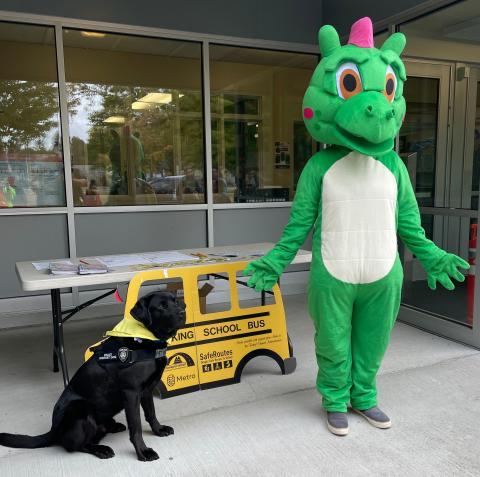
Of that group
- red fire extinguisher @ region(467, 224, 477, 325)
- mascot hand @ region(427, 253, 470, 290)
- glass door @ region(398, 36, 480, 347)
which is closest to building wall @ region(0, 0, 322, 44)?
glass door @ region(398, 36, 480, 347)

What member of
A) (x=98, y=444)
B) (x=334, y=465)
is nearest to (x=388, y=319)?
(x=334, y=465)

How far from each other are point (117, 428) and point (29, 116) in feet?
11.2

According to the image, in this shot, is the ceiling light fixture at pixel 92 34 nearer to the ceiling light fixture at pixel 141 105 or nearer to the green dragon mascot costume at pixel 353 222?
the ceiling light fixture at pixel 141 105

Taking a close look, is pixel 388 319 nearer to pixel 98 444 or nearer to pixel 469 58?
pixel 98 444

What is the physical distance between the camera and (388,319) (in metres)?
2.55

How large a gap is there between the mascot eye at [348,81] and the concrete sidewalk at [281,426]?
1.83m

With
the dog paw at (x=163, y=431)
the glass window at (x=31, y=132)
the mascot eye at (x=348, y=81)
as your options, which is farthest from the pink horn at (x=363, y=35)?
the glass window at (x=31, y=132)

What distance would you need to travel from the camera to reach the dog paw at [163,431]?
8.33 feet

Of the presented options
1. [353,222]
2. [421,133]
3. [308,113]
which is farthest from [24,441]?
[421,133]

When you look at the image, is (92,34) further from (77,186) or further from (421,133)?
(421,133)

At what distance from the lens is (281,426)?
2.65 meters

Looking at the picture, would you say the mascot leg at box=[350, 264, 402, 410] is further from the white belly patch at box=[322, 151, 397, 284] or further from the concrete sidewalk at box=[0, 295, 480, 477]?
the concrete sidewalk at box=[0, 295, 480, 477]

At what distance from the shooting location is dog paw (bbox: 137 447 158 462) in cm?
231

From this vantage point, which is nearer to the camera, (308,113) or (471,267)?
(308,113)
